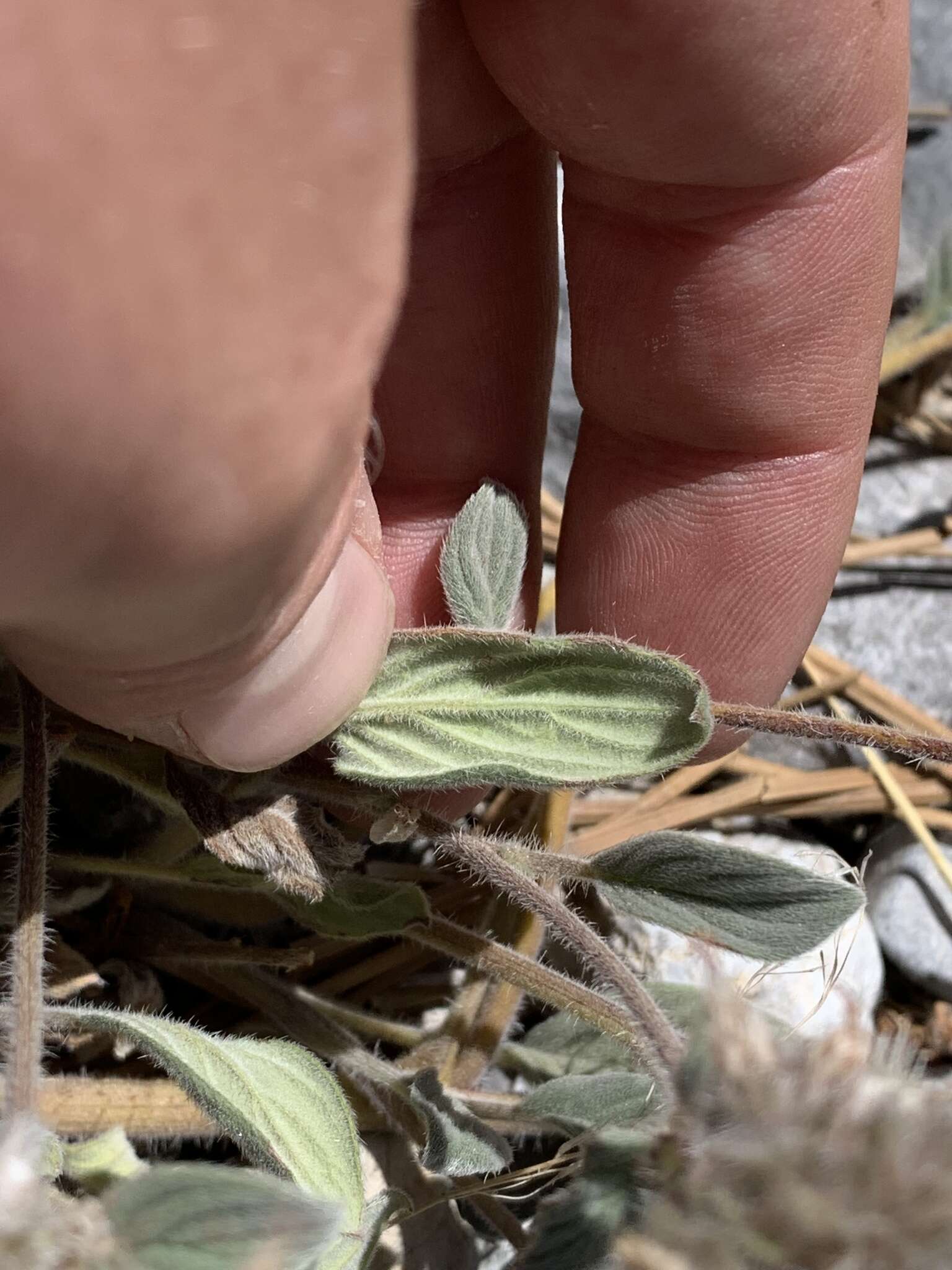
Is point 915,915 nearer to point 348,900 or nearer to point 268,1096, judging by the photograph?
point 348,900

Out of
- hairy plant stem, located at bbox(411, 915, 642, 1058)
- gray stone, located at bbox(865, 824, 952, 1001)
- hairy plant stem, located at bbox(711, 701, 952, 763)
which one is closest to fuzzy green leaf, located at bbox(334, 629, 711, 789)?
hairy plant stem, located at bbox(711, 701, 952, 763)

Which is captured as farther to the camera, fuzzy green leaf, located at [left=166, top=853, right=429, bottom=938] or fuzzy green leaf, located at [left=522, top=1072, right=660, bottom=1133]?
fuzzy green leaf, located at [left=166, top=853, right=429, bottom=938]

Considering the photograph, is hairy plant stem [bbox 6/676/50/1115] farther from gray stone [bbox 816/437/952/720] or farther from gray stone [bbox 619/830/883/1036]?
gray stone [bbox 816/437/952/720]

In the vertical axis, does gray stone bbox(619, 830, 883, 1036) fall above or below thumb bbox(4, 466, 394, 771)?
below

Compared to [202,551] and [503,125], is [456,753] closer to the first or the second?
[202,551]

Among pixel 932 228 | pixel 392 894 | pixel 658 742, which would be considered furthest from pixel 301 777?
pixel 932 228

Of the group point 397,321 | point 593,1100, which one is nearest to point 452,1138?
point 593,1100
